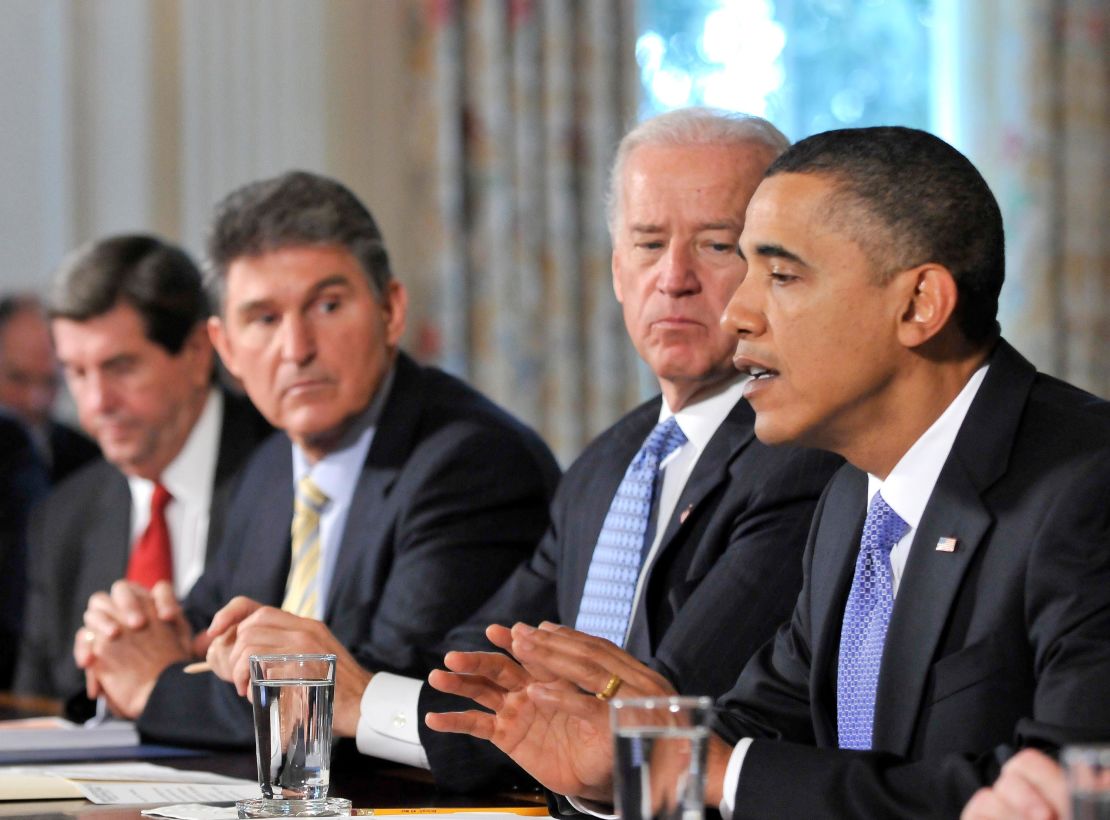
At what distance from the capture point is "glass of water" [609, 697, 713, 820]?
46.1 inches

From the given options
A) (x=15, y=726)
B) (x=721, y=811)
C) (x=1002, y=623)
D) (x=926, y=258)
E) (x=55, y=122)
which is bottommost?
(x=15, y=726)

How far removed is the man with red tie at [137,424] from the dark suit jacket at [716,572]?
140 cm

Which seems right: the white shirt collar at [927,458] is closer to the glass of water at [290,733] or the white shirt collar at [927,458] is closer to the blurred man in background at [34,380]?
the glass of water at [290,733]

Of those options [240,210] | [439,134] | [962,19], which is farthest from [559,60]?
[240,210]

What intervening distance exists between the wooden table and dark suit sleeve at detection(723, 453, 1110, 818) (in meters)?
0.43

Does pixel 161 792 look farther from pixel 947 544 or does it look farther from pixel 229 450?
pixel 229 450

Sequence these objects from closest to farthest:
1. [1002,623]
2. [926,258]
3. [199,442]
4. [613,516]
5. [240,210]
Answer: [1002,623]
[926,258]
[613,516]
[240,210]
[199,442]

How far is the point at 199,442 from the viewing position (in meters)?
3.58

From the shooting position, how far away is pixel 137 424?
11.6 feet

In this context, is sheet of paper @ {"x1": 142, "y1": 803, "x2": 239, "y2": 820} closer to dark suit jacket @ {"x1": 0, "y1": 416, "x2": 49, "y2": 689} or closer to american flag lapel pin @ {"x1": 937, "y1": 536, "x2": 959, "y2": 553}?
american flag lapel pin @ {"x1": 937, "y1": 536, "x2": 959, "y2": 553}

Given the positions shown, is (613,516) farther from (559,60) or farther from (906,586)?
(559,60)

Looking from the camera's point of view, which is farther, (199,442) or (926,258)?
(199,442)

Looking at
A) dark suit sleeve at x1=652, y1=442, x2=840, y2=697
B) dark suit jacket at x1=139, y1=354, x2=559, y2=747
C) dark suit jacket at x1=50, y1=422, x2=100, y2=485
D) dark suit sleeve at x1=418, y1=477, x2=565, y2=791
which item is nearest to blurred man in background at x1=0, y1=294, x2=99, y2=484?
dark suit jacket at x1=50, y1=422, x2=100, y2=485

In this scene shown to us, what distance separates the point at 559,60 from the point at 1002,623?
3.91 meters
